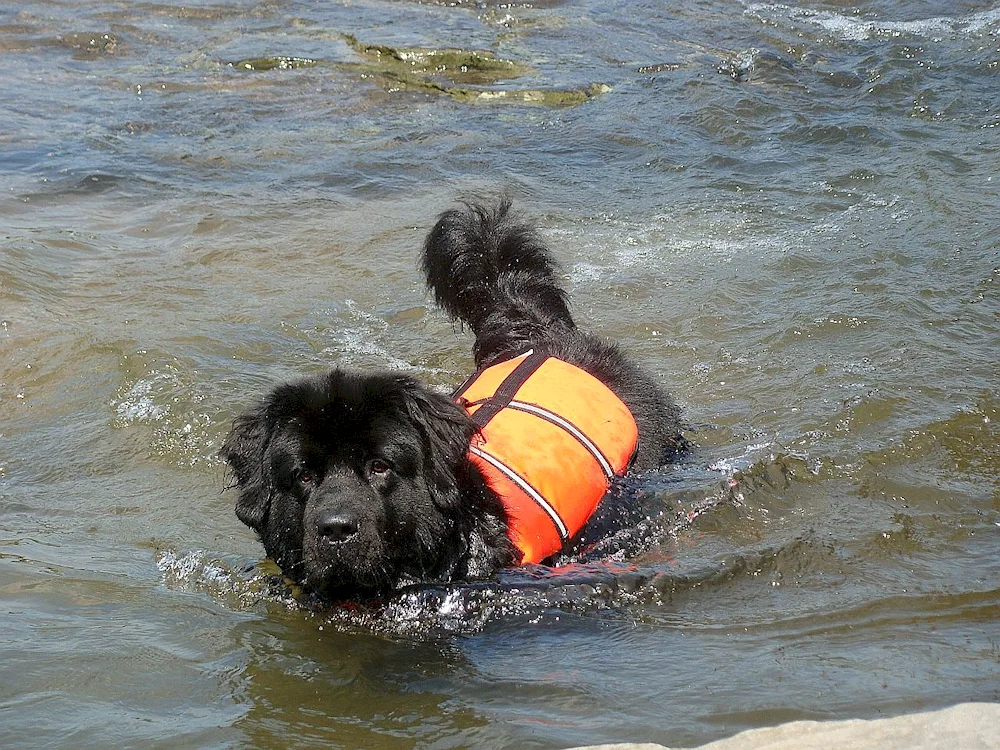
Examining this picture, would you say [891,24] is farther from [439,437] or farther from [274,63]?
[439,437]

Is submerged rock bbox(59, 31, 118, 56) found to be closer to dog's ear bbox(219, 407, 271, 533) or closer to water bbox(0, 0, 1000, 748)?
water bbox(0, 0, 1000, 748)

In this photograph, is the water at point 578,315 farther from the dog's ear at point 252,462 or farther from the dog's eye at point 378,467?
the dog's eye at point 378,467

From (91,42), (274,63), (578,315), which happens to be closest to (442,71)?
(274,63)

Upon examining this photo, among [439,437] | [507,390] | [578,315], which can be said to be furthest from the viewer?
[578,315]

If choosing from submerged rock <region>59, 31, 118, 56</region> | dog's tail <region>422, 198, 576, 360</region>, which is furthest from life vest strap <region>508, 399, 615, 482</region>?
submerged rock <region>59, 31, 118, 56</region>

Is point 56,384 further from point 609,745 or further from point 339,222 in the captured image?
point 609,745

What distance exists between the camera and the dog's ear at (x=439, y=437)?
4348mm

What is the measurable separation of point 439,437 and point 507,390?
93 centimetres

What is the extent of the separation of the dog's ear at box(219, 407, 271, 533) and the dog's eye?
1.41 ft

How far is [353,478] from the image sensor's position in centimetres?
421

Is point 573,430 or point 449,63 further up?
point 449,63

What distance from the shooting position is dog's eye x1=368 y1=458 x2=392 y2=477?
4.25 m

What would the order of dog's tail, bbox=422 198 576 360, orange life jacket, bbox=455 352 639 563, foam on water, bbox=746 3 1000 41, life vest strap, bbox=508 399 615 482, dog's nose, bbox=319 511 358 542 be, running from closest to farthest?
dog's nose, bbox=319 511 358 542 → orange life jacket, bbox=455 352 639 563 → life vest strap, bbox=508 399 615 482 → dog's tail, bbox=422 198 576 360 → foam on water, bbox=746 3 1000 41

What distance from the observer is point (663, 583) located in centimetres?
459
